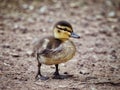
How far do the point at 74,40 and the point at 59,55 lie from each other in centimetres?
300

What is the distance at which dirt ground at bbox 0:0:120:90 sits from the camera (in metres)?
6.01

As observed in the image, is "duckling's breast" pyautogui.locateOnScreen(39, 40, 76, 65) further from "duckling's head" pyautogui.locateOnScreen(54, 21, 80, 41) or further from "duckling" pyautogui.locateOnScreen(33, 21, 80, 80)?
"duckling's head" pyautogui.locateOnScreen(54, 21, 80, 41)

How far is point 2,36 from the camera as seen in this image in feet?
28.6

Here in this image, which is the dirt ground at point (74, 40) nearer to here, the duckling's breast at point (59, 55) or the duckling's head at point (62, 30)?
the duckling's breast at point (59, 55)

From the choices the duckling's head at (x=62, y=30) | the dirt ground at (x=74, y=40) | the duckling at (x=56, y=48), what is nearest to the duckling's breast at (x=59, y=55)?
the duckling at (x=56, y=48)

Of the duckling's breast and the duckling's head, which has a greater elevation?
the duckling's head

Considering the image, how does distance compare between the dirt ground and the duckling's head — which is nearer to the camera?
the dirt ground

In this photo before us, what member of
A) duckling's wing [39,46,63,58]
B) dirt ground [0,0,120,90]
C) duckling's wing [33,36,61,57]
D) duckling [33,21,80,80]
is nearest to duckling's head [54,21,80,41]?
duckling [33,21,80,80]

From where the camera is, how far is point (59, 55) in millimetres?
5926

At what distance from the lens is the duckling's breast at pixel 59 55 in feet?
19.4

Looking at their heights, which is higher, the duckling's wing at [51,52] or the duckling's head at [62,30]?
the duckling's head at [62,30]

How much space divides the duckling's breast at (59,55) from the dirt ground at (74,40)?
1.05 ft

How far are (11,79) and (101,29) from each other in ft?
13.3

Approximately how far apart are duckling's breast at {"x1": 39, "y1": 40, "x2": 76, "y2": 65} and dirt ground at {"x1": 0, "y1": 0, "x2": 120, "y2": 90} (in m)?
0.32
